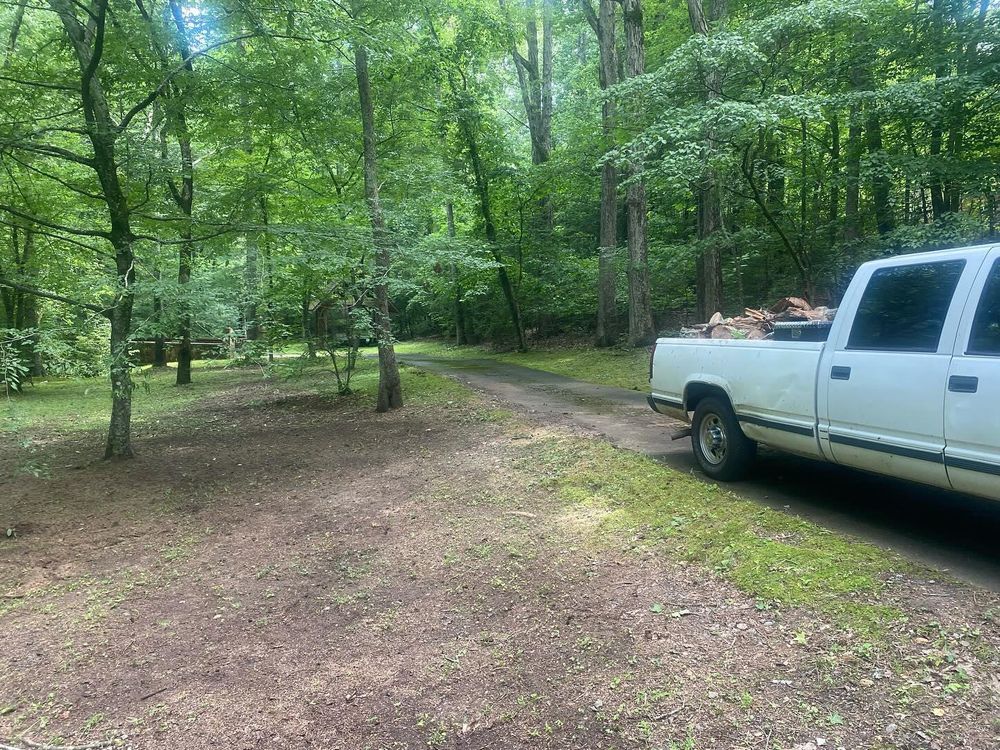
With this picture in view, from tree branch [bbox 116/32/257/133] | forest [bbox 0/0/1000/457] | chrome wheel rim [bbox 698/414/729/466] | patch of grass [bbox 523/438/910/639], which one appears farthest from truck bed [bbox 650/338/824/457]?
tree branch [bbox 116/32/257/133]

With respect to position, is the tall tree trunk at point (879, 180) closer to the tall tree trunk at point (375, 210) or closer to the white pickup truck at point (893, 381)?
the white pickup truck at point (893, 381)

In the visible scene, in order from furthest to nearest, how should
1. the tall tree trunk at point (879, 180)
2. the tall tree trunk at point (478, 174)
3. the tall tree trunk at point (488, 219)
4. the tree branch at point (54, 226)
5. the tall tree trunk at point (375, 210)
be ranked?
1. the tall tree trunk at point (488, 219)
2. the tall tree trunk at point (478, 174)
3. the tall tree trunk at point (375, 210)
4. the tall tree trunk at point (879, 180)
5. the tree branch at point (54, 226)

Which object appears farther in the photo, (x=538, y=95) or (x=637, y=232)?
(x=538, y=95)

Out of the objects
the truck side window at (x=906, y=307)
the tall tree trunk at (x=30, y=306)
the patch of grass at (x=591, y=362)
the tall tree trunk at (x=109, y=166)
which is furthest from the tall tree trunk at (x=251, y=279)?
the truck side window at (x=906, y=307)

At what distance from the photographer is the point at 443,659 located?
140 inches

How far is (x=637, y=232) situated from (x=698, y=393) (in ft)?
35.6

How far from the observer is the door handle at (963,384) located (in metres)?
3.40

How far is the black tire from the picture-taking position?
5.48 metres

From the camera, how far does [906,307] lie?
400cm

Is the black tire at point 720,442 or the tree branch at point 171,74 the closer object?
the black tire at point 720,442

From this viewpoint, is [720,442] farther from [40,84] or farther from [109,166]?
[40,84]

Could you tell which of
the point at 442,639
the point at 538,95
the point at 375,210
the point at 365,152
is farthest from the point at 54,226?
the point at 538,95

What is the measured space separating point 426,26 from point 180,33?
25.2 feet

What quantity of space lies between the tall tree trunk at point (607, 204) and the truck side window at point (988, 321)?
1440 cm
